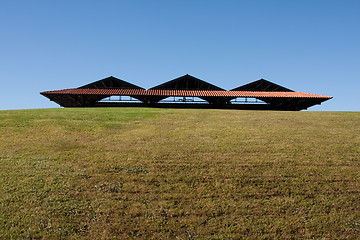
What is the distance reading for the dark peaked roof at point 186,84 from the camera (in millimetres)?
27547

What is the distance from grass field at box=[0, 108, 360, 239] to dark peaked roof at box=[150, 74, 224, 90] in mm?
16502

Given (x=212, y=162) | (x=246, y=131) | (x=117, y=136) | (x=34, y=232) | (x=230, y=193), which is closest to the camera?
(x=34, y=232)

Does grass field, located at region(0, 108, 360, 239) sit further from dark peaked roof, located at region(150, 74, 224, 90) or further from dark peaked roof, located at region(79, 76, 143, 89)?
dark peaked roof, located at region(150, 74, 224, 90)

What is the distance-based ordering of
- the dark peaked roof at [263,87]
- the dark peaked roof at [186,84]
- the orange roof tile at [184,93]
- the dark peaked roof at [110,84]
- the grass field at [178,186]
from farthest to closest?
1. the dark peaked roof at [263,87]
2. the dark peaked roof at [186,84]
3. the dark peaked roof at [110,84]
4. the orange roof tile at [184,93]
5. the grass field at [178,186]

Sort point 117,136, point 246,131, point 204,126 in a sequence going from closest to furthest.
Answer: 1. point 117,136
2. point 246,131
3. point 204,126

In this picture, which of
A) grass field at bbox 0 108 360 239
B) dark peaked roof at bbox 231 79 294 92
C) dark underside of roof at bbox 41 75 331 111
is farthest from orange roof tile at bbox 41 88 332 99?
grass field at bbox 0 108 360 239

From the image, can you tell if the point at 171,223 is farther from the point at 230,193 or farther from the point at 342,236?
the point at 342,236

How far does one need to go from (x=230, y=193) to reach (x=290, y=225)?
156 centimetres

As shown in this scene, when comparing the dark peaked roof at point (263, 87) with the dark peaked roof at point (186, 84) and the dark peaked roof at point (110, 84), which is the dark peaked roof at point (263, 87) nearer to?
the dark peaked roof at point (186, 84)

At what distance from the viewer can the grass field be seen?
5.32 meters

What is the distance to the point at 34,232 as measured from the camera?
16.7ft

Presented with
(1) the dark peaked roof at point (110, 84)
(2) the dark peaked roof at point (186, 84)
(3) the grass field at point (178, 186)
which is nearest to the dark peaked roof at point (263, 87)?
(2) the dark peaked roof at point (186, 84)

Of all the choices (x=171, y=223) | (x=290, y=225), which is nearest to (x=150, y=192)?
(x=171, y=223)

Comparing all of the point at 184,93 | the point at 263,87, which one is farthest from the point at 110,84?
the point at 263,87
